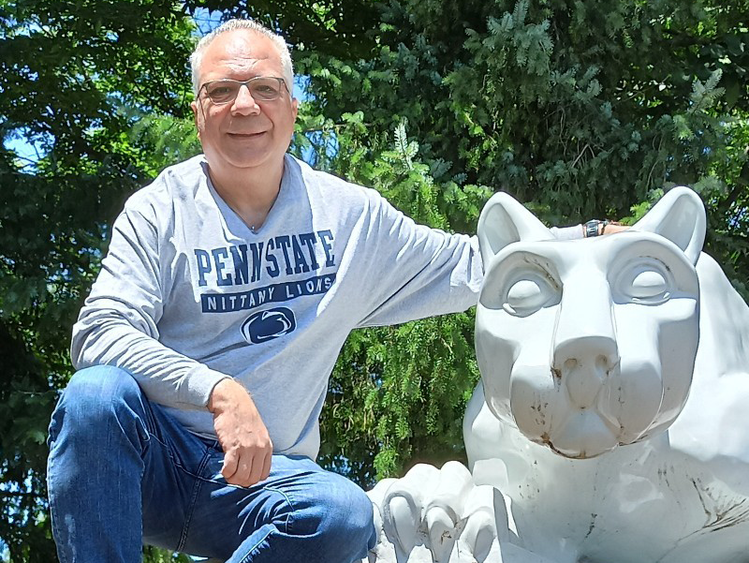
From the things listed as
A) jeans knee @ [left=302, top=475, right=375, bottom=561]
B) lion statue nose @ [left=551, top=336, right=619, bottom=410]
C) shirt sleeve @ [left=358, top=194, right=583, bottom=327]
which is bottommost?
jeans knee @ [left=302, top=475, right=375, bottom=561]

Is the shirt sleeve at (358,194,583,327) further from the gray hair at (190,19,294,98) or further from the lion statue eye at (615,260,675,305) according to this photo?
the lion statue eye at (615,260,675,305)

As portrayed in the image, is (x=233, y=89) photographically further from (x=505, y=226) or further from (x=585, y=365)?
(x=585, y=365)

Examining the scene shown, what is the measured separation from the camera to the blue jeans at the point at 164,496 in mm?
1720

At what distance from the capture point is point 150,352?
180 centimetres

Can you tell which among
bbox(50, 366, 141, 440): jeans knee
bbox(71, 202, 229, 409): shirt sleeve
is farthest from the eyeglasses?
bbox(50, 366, 141, 440): jeans knee

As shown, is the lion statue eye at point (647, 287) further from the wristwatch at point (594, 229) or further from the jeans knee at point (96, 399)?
the jeans knee at point (96, 399)

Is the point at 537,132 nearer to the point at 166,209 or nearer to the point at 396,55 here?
Result: the point at 396,55

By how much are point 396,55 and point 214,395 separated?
3351mm

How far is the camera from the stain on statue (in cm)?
174

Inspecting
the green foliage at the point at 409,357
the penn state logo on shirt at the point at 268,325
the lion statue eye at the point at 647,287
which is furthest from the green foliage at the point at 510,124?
the lion statue eye at the point at 647,287

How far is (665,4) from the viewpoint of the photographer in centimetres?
469

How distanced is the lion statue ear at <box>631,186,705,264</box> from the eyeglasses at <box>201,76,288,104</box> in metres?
0.81

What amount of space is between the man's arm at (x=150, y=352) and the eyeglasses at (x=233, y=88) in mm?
302

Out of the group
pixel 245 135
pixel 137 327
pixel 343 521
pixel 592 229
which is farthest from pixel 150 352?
pixel 592 229
